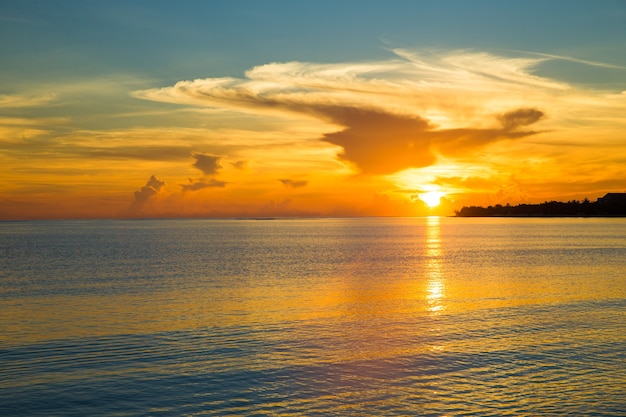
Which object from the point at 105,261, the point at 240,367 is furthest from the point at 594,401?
the point at 105,261

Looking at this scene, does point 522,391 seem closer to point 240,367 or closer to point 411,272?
point 240,367

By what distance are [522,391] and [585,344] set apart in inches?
377

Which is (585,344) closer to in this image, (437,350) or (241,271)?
(437,350)

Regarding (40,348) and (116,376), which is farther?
(40,348)

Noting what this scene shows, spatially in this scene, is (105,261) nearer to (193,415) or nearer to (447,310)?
(447,310)

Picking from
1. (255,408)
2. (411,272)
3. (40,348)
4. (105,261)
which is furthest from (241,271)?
(255,408)

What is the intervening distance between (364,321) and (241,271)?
36369mm

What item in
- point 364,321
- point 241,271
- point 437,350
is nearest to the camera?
point 437,350

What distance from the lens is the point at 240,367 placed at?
969 inches

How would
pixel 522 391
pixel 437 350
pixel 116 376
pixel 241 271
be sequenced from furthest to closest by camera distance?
pixel 241 271, pixel 437 350, pixel 116 376, pixel 522 391

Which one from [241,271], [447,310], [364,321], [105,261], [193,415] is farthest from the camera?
[105,261]

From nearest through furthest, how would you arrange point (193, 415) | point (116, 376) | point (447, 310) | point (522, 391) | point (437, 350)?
point (193, 415) < point (522, 391) < point (116, 376) < point (437, 350) < point (447, 310)

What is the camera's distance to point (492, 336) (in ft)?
101

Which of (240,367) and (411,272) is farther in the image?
(411,272)
